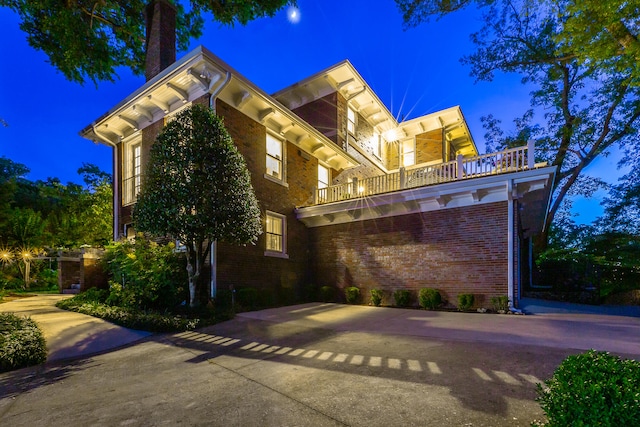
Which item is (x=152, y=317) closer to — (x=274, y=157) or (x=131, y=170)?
(x=274, y=157)

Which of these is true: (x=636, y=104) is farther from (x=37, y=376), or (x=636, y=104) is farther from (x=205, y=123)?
(x=37, y=376)

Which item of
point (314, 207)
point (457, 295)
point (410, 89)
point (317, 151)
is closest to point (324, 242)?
point (314, 207)

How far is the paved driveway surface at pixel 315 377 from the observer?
290cm

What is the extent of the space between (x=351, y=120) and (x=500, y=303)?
11438 mm

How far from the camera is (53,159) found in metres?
199

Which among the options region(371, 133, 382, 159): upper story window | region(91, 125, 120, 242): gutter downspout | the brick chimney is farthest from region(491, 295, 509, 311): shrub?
region(91, 125, 120, 242): gutter downspout

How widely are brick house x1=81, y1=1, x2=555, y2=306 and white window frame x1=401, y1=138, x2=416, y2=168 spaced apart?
6.26m

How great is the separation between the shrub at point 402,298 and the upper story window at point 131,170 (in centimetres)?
1090

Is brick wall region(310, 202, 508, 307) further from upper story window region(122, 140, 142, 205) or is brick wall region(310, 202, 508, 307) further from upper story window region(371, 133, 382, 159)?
upper story window region(371, 133, 382, 159)

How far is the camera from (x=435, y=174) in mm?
10711

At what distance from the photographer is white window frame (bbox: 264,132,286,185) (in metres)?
11.7

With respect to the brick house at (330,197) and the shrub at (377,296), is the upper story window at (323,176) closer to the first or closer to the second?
the brick house at (330,197)

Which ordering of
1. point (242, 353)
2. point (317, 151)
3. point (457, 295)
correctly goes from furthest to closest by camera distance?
point (317, 151), point (457, 295), point (242, 353)

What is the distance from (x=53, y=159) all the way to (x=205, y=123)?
258 m
